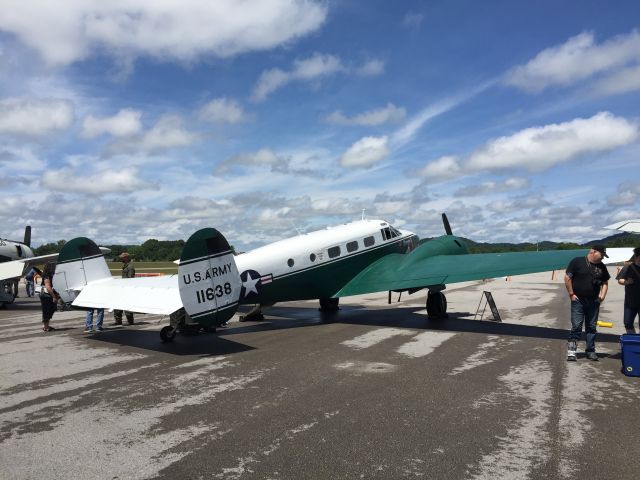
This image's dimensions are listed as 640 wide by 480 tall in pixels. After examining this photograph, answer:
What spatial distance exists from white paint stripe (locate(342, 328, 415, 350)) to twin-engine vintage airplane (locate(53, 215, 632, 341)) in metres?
1.42

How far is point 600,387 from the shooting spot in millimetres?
7230

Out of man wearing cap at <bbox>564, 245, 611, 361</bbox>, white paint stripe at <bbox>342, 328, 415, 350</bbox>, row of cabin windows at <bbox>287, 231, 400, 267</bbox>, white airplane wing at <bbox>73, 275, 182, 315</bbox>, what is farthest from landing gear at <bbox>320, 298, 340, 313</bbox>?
man wearing cap at <bbox>564, 245, 611, 361</bbox>

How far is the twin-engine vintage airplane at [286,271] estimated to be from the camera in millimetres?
10344

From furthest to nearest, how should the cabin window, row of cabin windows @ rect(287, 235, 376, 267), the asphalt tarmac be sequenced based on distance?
the cabin window → row of cabin windows @ rect(287, 235, 376, 267) → the asphalt tarmac

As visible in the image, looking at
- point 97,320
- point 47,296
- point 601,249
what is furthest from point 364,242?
point 47,296

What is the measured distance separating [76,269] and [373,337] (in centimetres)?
924

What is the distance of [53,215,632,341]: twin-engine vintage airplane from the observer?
1034cm

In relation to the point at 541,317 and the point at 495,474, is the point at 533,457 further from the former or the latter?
the point at 541,317

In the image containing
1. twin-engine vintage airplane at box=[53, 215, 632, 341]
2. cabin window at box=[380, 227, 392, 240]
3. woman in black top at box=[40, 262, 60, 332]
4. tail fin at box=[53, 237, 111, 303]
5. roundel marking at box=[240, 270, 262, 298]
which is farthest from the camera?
cabin window at box=[380, 227, 392, 240]

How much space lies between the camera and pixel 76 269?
528 inches

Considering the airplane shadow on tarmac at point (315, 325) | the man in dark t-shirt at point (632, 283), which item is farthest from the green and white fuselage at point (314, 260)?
the man in dark t-shirt at point (632, 283)

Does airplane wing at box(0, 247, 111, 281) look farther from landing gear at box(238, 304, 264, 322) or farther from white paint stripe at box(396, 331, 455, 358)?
white paint stripe at box(396, 331, 455, 358)

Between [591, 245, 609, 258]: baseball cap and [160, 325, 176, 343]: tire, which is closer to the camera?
[591, 245, 609, 258]: baseball cap

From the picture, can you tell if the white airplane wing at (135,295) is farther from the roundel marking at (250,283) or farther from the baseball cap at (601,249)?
the baseball cap at (601,249)
